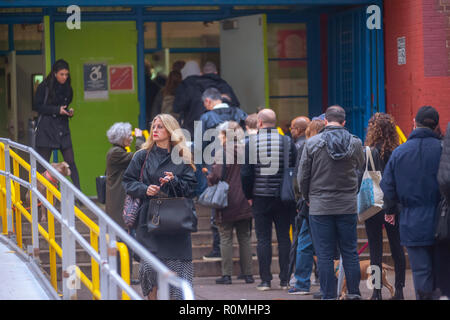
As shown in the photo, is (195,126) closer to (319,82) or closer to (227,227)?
(227,227)

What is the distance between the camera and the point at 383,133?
27.5ft

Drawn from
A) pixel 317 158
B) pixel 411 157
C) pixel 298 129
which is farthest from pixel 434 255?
pixel 298 129

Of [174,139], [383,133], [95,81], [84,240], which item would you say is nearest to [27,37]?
[95,81]

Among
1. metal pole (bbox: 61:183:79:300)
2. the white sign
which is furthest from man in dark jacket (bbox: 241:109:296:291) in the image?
the white sign

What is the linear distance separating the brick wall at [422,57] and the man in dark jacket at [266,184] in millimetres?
2960

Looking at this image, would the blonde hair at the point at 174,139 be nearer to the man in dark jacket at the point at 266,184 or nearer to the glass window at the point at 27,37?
the man in dark jacket at the point at 266,184

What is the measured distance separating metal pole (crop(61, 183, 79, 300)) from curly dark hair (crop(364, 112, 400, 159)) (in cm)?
315

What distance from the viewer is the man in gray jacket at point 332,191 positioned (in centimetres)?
781

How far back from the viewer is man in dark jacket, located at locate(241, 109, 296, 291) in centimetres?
907

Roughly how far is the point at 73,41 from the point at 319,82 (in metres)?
3.68

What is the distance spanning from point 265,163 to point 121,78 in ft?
15.0

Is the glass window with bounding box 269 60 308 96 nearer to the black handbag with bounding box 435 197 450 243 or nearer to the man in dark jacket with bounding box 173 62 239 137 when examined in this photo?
the man in dark jacket with bounding box 173 62 239 137

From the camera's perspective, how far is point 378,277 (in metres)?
8.48
